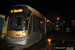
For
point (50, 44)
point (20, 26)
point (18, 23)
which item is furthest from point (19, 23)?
point (50, 44)

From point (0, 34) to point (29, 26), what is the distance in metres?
6.15

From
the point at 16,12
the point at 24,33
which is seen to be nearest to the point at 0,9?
the point at 16,12

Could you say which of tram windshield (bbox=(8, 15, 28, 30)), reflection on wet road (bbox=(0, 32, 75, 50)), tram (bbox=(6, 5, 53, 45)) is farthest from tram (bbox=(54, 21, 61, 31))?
tram windshield (bbox=(8, 15, 28, 30))

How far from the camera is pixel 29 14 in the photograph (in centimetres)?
860

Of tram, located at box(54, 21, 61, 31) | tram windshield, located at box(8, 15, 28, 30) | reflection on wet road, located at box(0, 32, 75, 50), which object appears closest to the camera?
reflection on wet road, located at box(0, 32, 75, 50)

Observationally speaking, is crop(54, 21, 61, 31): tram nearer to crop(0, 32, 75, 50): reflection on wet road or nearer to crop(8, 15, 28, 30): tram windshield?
crop(0, 32, 75, 50): reflection on wet road

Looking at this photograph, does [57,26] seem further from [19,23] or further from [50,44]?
[19,23]

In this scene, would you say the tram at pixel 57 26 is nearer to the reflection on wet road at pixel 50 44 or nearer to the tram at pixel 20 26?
the reflection on wet road at pixel 50 44

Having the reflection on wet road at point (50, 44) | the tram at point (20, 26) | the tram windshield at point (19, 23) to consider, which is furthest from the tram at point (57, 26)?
the tram windshield at point (19, 23)

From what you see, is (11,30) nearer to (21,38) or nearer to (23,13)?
(21,38)

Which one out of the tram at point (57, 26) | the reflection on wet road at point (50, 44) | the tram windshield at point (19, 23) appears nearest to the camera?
the reflection on wet road at point (50, 44)

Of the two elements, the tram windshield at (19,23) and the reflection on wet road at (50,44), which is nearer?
the reflection on wet road at (50,44)

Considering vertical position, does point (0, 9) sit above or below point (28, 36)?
above

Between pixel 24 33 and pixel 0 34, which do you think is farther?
pixel 0 34
